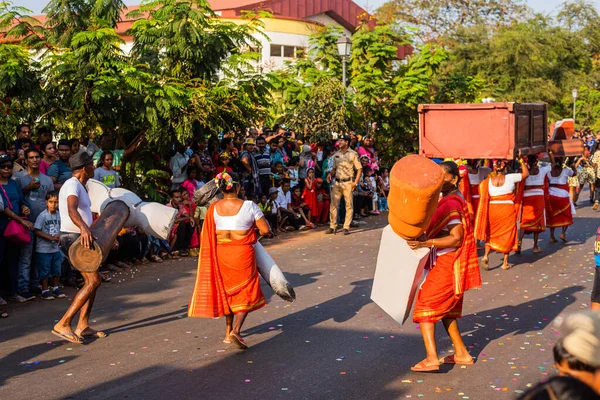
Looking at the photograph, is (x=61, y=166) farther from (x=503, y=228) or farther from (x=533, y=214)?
(x=533, y=214)

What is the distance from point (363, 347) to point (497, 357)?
1200 millimetres

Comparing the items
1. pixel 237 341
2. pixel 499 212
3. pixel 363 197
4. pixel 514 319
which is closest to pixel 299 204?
pixel 363 197

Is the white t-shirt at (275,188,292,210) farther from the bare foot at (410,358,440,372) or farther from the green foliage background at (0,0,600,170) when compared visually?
the bare foot at (410,358,440,372)

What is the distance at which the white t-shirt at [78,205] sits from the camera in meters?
7.77

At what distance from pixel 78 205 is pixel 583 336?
6.05m

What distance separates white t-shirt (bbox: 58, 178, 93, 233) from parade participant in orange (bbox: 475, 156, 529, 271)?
6156 mm

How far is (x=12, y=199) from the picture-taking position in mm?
9406

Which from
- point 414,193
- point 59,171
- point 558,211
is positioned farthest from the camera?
point 558,211

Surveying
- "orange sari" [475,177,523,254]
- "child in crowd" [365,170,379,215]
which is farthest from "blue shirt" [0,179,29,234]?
"child in crowd" [365,170,379,215]

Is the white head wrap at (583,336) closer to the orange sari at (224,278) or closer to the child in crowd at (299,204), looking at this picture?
the orange sari at (224,278)

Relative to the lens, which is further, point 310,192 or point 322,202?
point 322,202

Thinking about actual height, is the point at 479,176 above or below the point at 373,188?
above

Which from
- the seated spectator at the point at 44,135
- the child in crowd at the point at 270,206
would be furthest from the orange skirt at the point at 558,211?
the seated spectator at the point at 44,135

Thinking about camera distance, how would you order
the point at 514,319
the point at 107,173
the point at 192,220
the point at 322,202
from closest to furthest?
the point at 514,319 < the point at 107,173 < the point at 192,220 < the point at 322,202
